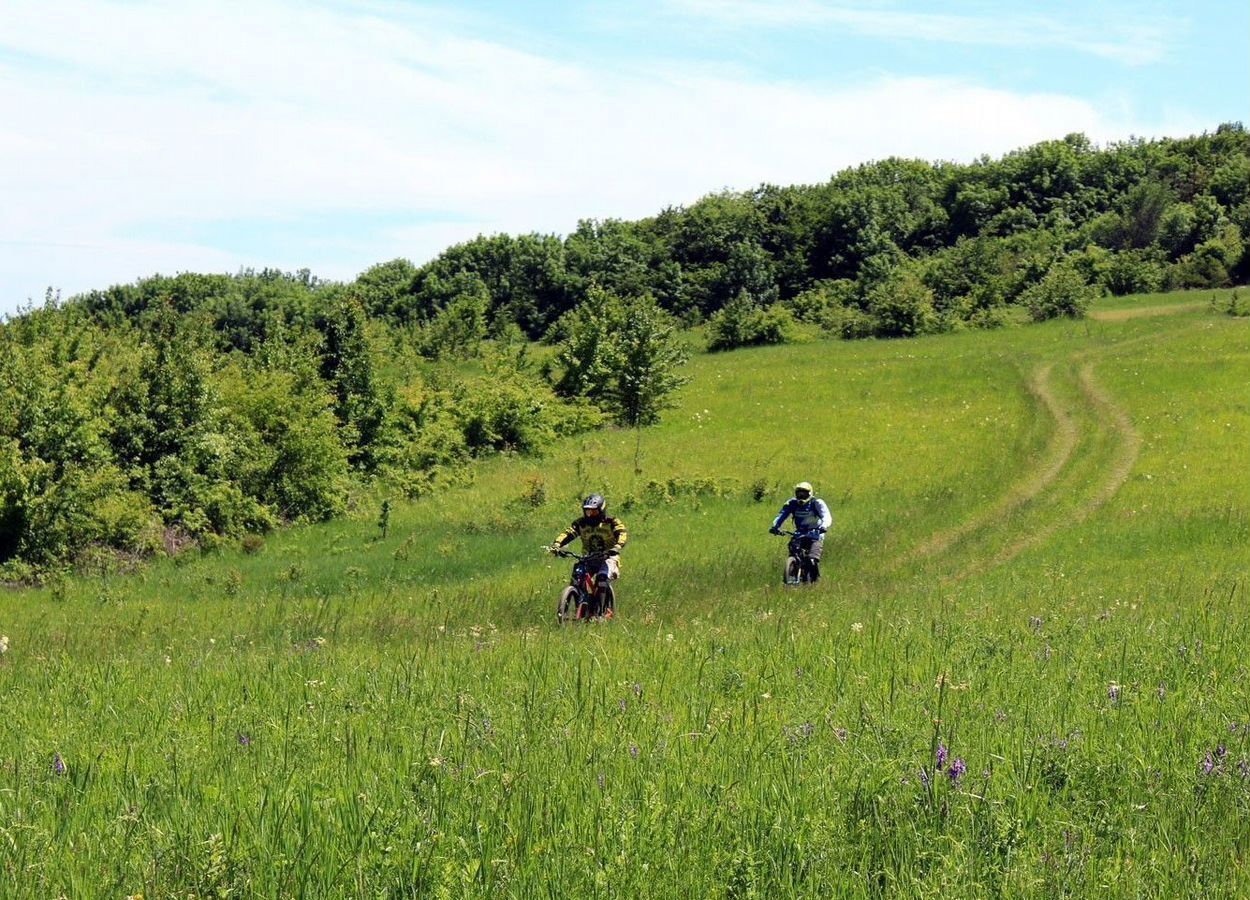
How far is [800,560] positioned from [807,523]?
723mm

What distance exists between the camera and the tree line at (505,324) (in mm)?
36719

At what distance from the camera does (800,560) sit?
22781 millimetres

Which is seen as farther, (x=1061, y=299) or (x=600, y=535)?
(x=1061, y=299)

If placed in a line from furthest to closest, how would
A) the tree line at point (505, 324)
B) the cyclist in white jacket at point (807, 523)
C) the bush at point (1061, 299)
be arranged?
the bush at point (1061, 299), the tree line at point (505, 324), the cyclist in white jacket at point (807, 523)

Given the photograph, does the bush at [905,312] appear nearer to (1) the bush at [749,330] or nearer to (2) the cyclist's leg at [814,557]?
(1) the bush at [749,330]

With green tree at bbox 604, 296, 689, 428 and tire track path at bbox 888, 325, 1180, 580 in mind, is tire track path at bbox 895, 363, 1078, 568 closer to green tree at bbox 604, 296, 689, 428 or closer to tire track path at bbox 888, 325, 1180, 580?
tire track path at bbox 888, 325, 1180, 580

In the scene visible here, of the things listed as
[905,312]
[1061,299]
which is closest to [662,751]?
[905,312]

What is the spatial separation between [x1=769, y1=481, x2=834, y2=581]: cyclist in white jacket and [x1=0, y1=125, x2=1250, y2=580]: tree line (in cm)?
2057

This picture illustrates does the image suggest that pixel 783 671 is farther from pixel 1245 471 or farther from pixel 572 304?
pixel 572 304

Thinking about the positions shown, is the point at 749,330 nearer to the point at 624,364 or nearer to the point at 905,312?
the point at 905,312

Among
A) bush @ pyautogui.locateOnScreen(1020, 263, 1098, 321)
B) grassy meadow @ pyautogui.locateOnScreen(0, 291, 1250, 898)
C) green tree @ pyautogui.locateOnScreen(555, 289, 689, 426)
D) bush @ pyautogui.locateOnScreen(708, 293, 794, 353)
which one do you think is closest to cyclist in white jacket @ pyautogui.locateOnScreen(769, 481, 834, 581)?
grassy meadow @ pyautogui.locateOnScreen(0, 291, 1250, 898)

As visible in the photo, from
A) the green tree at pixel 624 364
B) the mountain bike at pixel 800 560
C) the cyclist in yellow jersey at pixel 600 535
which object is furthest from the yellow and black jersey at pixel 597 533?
the green tree at pixel 624 364

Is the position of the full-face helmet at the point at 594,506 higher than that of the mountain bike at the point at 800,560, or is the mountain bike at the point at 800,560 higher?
the full-face helmet at the point at 594,506

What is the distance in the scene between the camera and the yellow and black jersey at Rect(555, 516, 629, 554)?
18.3m
